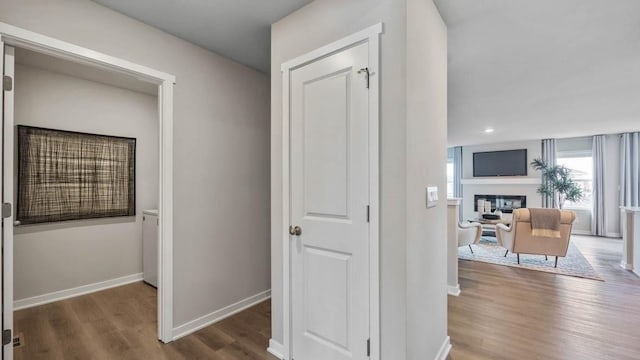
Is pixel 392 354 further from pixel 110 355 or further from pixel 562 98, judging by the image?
pixel 562 98

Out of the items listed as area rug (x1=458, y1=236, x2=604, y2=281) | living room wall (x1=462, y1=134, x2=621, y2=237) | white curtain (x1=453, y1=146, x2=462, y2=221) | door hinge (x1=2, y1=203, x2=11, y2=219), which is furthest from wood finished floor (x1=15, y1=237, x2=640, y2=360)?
white curtain (x1=453, y1=146, x2=462, y2=221)

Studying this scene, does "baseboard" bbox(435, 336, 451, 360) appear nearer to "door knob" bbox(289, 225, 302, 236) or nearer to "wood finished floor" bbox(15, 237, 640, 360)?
"wood finished floor" bbox(15, 237, 640, 360)

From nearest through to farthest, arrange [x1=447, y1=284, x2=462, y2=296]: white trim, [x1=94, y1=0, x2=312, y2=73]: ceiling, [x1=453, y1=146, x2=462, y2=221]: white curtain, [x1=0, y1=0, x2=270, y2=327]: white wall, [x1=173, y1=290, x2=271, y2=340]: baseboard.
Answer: [x1=94, y1=0, x2=312, y2=73]: ceiling → [x1=0, y1=0, x2=270, y2=327]: white wall → [x1=173, y1=290, x2=271, y2=340]: baseboard → [x1=447, y1=284, x2=462, y2=296]: white trim → [x1=453, y1=146, x2=462, y2=221]: white curtain

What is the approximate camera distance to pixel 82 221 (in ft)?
10.8

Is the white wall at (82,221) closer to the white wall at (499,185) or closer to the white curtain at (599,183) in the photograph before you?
the white wall at (499,185)

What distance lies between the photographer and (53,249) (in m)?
3.09

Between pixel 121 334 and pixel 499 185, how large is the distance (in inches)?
366

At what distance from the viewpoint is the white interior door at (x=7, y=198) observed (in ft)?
5.38

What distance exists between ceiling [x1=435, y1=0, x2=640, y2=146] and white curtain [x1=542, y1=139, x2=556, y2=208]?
2.22m

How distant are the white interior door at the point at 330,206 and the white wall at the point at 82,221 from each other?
2.79m

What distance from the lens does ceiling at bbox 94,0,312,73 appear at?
198 cm

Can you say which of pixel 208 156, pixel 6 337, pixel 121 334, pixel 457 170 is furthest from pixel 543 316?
pixel 457 170

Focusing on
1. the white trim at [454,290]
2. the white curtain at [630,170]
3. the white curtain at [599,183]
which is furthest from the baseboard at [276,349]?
the white curtain at [630,170]

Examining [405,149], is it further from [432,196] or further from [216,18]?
[216,18]
